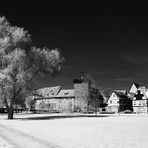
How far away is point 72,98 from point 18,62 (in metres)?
87.4

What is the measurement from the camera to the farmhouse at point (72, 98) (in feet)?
356

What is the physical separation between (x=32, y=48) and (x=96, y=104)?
51.9m

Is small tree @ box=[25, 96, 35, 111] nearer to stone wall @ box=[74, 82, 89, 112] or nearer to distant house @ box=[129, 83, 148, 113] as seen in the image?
stone wall @ box=[74, 82, 89, 112]

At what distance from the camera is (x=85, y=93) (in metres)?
112

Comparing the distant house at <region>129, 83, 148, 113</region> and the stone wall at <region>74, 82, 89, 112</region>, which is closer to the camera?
the stone wall at <region>74, 82, 89, 112</region>

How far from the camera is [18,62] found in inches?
1975

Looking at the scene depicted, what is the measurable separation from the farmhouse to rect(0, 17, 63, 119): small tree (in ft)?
163

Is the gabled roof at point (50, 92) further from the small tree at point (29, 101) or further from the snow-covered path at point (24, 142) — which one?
the snow-covered path at point (24, 142)

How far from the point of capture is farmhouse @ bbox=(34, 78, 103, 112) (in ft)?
356

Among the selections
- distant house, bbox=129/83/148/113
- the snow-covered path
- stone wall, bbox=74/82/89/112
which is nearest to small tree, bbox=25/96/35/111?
stone wall, bbox=74/82/89/112

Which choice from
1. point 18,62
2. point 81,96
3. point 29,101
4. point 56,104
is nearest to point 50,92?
point 56,104

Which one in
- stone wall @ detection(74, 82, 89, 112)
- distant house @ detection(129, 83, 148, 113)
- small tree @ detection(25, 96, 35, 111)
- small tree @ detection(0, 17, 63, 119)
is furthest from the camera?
distant house @ detection(129, 83, 148, 113)

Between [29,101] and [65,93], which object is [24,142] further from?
[65,93]

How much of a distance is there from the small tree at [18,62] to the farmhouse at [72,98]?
4982cm
